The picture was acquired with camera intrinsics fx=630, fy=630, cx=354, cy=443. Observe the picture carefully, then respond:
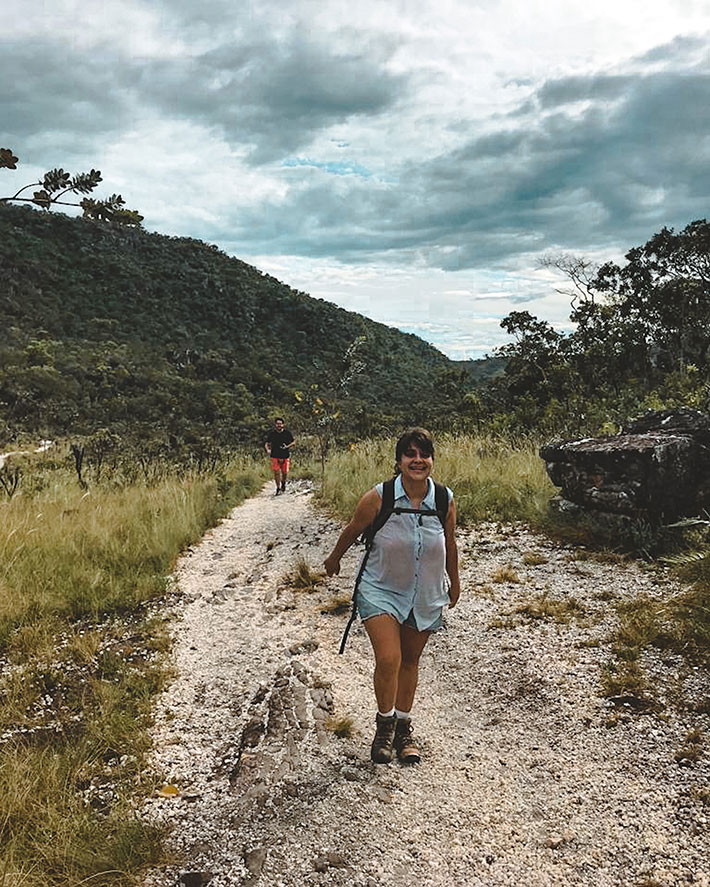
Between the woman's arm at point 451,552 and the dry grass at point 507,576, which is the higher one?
the woman's arm at point 451,552

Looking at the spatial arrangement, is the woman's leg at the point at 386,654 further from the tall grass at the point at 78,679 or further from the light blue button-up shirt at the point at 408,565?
the tall grass at the point at 78,679

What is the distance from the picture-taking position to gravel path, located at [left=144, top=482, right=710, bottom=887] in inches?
102

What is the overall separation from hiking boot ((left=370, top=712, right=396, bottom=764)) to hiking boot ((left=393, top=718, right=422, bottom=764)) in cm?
6

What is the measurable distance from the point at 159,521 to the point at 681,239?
27441mm

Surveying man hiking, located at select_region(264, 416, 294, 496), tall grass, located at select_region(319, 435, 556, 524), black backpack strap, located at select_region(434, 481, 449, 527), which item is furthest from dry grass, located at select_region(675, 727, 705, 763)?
man hiking, located at select_region(264, 416, 294, 496)

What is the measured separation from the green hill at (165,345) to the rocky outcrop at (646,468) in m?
17.7

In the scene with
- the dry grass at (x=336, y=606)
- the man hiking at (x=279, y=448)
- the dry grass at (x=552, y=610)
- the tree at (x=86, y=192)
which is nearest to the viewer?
the tree at (x=86, y=192)

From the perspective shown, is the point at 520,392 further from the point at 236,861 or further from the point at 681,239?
the point at 236,861

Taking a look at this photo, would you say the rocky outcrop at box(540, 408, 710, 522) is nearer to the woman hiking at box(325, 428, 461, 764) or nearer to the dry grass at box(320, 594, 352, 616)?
the dry grass at box(320, 594, 352, 616)

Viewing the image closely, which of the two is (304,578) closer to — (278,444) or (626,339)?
(278,444)

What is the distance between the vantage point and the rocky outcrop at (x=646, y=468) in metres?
6.09

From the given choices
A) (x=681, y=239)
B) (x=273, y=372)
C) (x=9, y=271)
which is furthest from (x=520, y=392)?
(x=9, y=271)

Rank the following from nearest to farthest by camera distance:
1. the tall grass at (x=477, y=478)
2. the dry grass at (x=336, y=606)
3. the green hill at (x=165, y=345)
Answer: the dry grass at (x=336, y=606)
the tall grass at (x=477, y=478)
the green hill at (x=165, y=345)

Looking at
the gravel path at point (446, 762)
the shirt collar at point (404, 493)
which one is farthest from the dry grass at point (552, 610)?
the shirt collar at point (404, 493)
